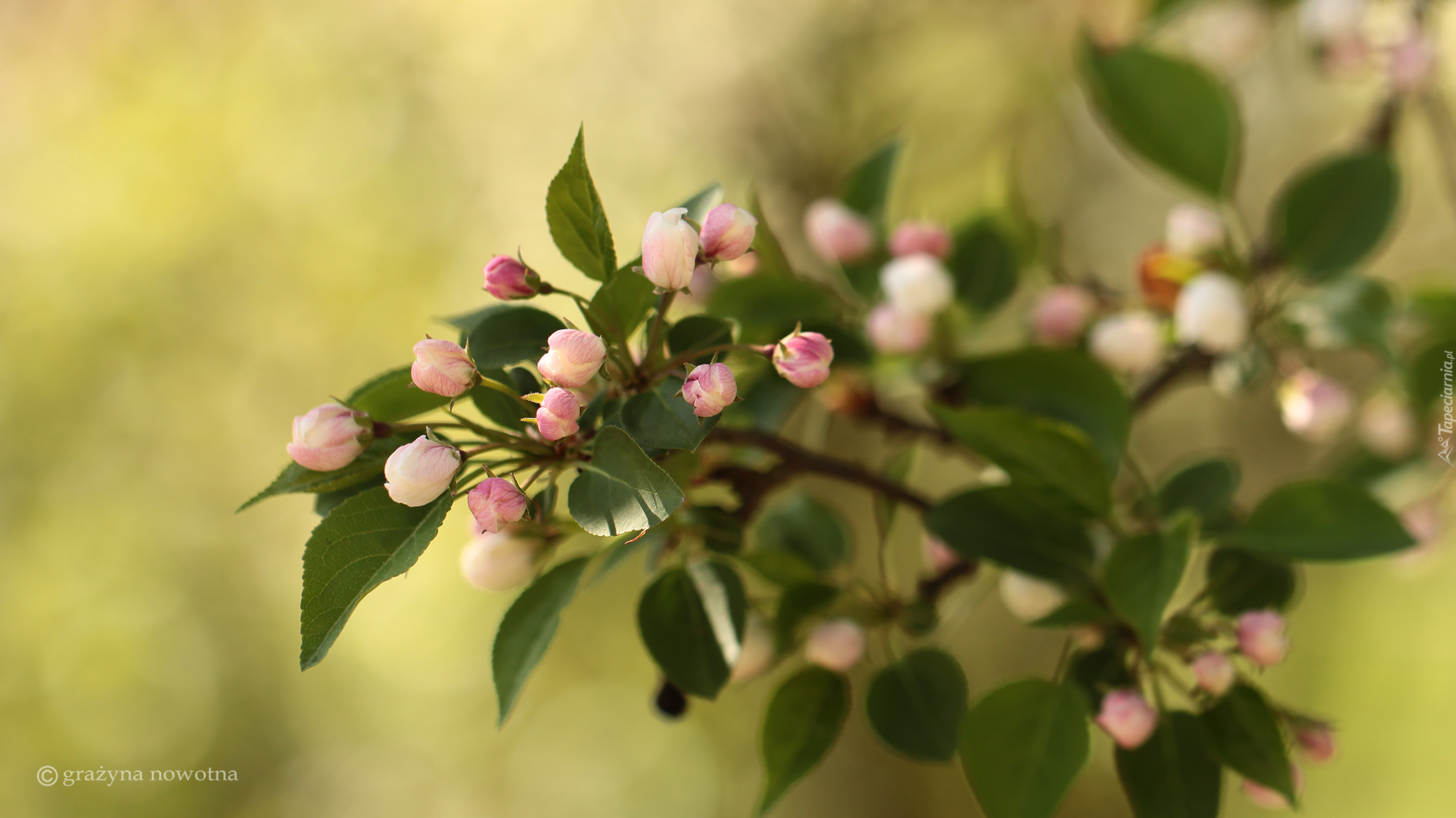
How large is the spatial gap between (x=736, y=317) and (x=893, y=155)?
0.81 feet

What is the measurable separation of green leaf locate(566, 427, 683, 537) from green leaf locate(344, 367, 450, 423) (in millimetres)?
85

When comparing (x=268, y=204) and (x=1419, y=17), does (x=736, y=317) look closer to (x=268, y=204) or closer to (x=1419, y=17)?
(x=1419, y=17)

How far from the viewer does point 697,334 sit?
1.25ft

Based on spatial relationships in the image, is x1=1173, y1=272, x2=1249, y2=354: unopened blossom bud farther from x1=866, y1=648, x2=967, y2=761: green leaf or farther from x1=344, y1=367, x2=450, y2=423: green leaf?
x1=344, y1=367, x2=450, y2=423: green leaf

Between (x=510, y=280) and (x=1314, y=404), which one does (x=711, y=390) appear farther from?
(x=1314, y=404)

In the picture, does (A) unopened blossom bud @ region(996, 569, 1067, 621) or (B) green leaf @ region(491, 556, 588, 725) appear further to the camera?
(A) unopened blossom bud @ region(996, 569, 1067, 621)

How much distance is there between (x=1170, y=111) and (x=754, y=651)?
0.48 metres

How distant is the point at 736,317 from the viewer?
0.49m

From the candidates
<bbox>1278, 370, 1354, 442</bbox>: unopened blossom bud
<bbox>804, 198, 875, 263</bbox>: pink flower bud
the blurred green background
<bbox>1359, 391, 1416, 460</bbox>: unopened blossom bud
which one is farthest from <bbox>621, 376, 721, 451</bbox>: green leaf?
the blurred green background

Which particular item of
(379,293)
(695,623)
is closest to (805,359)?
(695,623)

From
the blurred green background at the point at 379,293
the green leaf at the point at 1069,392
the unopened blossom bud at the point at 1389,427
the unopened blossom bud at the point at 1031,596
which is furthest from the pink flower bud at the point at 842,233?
the blurred green background at the point at 379,293

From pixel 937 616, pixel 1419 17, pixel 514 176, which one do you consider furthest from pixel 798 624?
pixel 514 176

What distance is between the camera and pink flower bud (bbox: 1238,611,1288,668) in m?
0.44

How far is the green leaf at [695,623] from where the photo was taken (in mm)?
410
